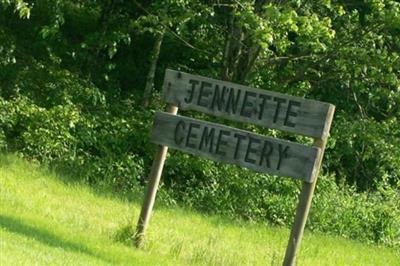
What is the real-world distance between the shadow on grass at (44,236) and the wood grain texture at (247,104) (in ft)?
7.03

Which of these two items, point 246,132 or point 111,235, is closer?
point 246,132

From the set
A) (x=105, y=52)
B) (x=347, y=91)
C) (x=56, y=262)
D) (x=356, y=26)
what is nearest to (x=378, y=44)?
(x=356, y=26)

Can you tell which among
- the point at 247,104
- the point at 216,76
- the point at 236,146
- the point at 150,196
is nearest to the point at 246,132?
the point at 236,146

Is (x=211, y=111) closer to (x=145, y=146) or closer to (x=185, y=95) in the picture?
(x=185, y=95)

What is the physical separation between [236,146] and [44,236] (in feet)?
7.62

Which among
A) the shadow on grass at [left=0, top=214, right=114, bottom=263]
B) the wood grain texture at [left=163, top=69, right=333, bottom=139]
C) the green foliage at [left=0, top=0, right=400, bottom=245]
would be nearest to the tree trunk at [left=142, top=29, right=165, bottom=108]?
the green foliage at [left=0, top=0, right=400, bottom=245]

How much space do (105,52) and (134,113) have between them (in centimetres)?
254

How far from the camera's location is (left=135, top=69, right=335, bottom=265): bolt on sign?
9148 millimetres

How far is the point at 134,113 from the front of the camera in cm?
1708

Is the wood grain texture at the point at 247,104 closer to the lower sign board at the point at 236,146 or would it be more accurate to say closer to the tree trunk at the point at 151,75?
the lower sign board at the point at 236,146

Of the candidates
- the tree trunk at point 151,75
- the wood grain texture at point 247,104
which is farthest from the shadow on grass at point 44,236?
the tree trunk at point 151,75

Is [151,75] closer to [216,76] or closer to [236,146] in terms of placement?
[216,76]

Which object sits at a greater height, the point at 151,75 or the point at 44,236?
the point at 151,75

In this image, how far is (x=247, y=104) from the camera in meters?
9.59
